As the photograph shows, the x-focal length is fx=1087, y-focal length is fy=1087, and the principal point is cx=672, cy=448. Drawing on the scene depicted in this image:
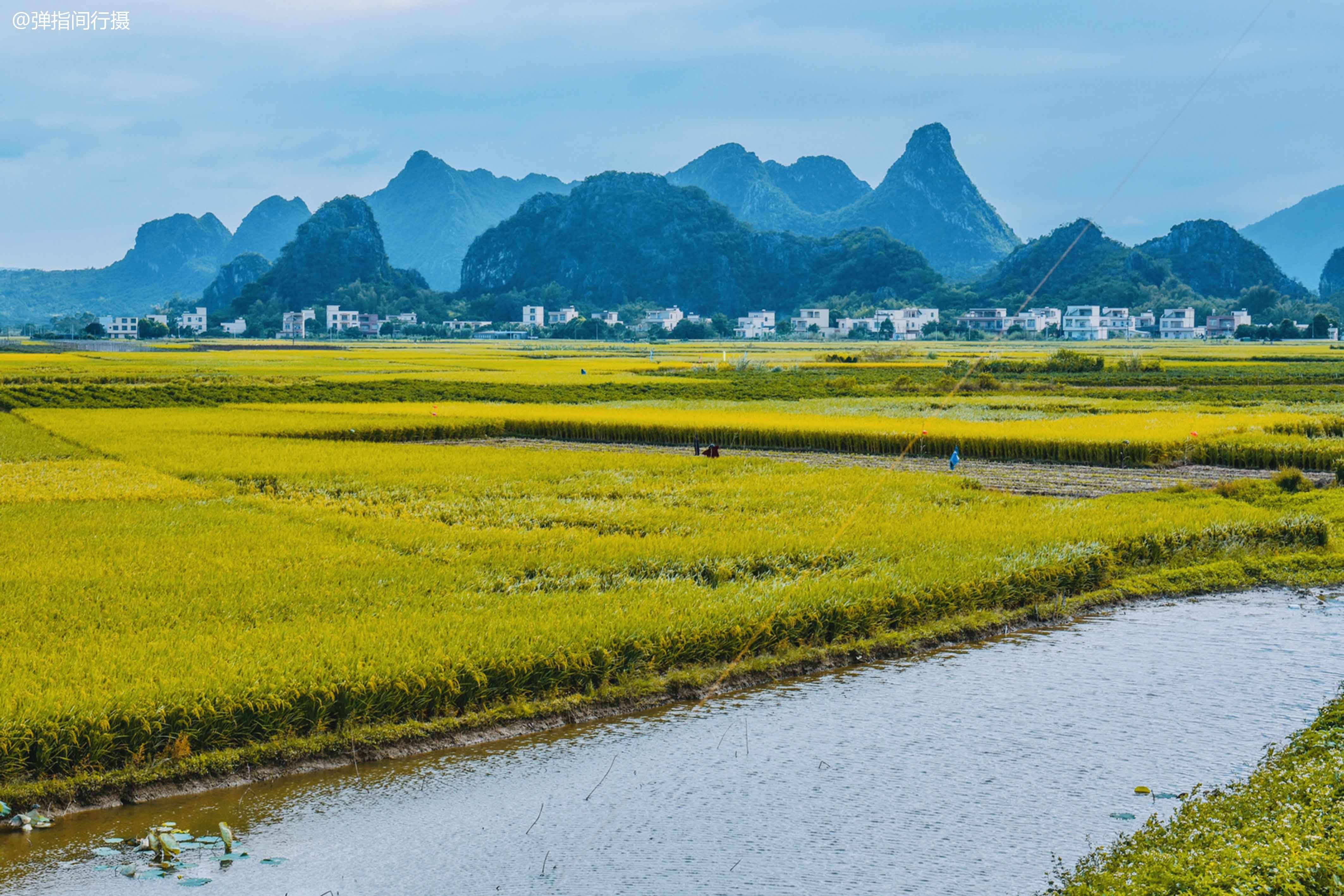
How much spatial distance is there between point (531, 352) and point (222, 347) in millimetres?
26091

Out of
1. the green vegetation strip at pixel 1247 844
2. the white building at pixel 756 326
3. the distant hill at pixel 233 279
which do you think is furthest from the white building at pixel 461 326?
the green vegetation strip at pixel 1247 844

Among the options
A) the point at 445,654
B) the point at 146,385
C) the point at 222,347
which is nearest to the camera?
the point at 445,654

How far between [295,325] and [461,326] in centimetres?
1977

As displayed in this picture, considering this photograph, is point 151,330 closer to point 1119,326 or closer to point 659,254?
point 659,254

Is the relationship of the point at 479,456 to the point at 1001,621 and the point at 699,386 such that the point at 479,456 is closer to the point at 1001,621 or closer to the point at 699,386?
the point at 1001,621

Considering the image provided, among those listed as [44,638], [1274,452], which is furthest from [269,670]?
[1274,452]

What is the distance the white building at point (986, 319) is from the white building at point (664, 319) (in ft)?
113

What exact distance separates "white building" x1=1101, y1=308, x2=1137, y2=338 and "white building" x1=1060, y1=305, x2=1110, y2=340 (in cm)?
90

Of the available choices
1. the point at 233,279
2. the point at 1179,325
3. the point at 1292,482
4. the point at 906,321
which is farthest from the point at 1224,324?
the point at 233,279

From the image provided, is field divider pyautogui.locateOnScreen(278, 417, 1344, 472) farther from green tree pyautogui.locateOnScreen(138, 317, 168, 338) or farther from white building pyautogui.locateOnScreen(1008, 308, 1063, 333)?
green tree pyautogui.locateOnScreen(138, 317, 168, 338)

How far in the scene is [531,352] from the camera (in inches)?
3027

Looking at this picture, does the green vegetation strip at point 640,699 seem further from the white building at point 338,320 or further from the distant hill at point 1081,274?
the white building at point 338,320

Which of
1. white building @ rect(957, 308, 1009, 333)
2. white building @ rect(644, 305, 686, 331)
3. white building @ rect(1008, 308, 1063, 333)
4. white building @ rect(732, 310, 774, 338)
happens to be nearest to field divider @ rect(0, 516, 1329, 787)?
white building @ rect(1008, 308, 1063, 333)

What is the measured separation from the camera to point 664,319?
13612 centimetres
